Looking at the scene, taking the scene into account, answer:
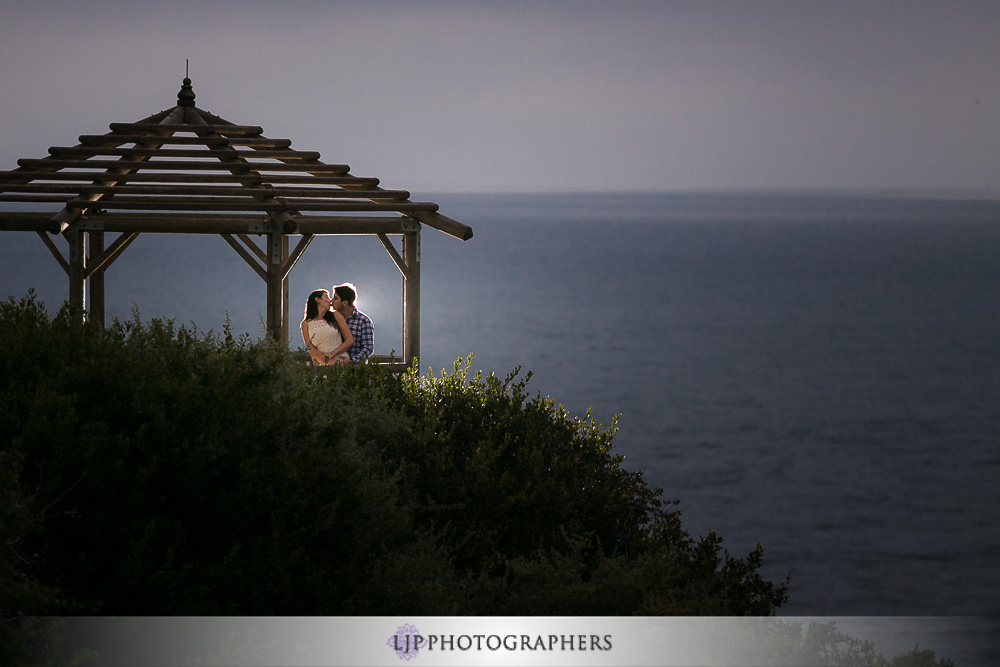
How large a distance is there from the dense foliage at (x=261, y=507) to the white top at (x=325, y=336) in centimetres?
301

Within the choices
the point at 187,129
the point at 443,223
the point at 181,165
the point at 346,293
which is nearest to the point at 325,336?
the point at 346,293

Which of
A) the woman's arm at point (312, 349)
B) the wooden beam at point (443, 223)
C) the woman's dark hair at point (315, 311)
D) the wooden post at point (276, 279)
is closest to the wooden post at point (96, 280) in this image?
the wooden post at point (276, 279)

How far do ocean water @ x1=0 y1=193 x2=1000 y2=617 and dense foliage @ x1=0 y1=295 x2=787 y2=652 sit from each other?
68.6ft

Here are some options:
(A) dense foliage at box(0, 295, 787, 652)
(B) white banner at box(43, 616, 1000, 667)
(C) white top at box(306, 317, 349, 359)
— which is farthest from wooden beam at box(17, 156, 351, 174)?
(B) white banner at box(43, 616, 1000, 667)

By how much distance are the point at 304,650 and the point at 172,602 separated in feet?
2.22

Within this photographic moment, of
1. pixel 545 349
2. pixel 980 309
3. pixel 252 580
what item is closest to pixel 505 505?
pixel 252 580

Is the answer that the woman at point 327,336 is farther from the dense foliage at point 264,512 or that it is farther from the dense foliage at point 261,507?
the dense foliage at point 261,507

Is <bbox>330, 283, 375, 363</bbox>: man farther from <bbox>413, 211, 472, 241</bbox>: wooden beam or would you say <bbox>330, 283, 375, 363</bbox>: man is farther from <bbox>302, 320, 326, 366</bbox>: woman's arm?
<bbox>413, 211, 472, 241</bbox>: wooden beam

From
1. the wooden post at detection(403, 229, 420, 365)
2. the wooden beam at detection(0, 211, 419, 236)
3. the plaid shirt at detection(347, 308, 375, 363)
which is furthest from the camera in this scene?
the wooden post at detection(403, 229, 420, 365)

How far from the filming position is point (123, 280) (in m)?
138

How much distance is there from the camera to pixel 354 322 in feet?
41.1

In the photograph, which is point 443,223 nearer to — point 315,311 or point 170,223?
point 315,311

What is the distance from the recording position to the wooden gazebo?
1240 cm

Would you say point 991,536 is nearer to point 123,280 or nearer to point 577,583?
point 577,583
